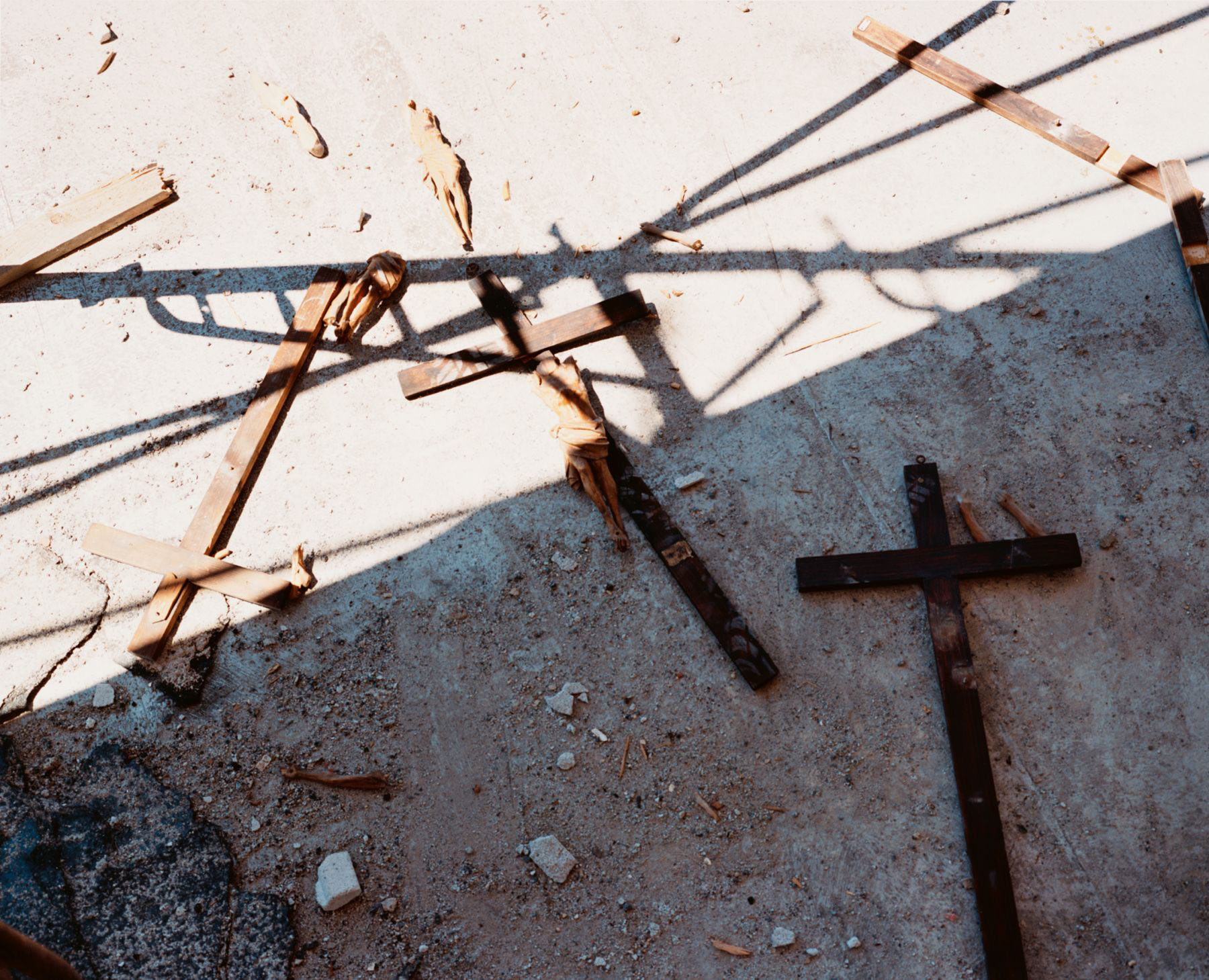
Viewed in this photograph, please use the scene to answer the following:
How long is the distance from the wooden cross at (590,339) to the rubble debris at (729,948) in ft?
3.92

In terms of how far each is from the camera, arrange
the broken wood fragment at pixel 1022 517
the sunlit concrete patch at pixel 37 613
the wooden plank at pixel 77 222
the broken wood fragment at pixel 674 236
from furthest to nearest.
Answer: the wooden plank at pixel 77 222
the broken wood fragment at pixel 674 236
the sunlit concrete patch at pixel 37 613
the broken wood fragment at pixel 1022 517

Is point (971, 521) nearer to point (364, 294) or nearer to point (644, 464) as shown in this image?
point (644, 464)

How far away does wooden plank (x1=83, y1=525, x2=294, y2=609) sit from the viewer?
463 cm

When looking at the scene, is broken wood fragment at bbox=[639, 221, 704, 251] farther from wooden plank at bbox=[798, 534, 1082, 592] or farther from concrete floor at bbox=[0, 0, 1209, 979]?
wooden plank at bbox=[798, 534, 1082, 592]

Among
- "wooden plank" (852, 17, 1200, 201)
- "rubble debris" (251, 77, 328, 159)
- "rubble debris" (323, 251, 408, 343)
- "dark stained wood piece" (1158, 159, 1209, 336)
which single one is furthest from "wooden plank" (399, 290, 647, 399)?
"dark stained wood piece" (1158, 159, 1209, 336)

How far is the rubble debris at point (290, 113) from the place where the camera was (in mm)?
5730

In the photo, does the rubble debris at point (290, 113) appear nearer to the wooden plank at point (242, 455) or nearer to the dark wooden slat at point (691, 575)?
the wooden plank at point (242, 455)

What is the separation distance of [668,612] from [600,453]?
3.08 feet

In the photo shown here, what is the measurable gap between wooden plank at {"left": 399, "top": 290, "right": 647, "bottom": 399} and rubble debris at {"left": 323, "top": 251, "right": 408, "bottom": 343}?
0.49 meters

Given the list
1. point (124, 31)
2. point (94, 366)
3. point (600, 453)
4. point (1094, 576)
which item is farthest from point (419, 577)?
point (124, 31)

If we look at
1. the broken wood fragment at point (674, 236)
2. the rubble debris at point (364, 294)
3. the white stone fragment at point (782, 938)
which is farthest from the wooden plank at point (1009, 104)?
the white stone fragment at point (782, 938)

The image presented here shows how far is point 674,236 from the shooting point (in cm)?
529

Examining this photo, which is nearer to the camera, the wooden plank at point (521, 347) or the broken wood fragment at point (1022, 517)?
the broken wood fragment at point (1022, 517)

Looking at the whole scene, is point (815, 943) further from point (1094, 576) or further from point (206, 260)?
point (206, 260)
